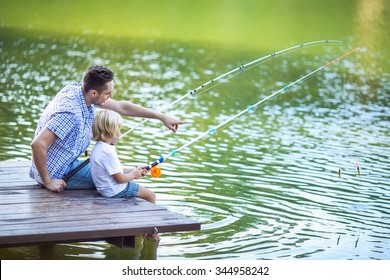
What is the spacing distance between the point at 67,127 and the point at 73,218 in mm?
664

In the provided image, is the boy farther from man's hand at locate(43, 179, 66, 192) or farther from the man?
man's hand at locate(43, 179, 66, 192)

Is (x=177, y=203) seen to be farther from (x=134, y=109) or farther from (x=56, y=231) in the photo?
(x=56, y=231)

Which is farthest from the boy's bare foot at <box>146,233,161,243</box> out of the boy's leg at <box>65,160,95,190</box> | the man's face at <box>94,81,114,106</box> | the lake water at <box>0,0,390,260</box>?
the man's face at <box>94,81,114,106</box>

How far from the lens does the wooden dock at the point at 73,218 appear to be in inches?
216

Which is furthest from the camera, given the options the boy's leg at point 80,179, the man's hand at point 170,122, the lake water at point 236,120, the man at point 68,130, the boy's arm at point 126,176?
the lake water at point 236,120

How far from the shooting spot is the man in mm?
6137

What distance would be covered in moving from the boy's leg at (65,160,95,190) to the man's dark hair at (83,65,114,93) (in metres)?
0.51

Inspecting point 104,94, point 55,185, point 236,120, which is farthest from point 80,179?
point 236,120

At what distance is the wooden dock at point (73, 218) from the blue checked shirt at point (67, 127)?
205 mm

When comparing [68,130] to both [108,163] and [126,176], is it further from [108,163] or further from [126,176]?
[126,176]

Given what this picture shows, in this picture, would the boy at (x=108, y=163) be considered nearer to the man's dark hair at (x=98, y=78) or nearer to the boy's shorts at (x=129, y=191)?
the boy's shorts at (x=129, y=191)

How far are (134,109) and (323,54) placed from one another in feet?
31.6

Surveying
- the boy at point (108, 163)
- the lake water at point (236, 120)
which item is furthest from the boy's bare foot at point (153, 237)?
the lake water at point (236, 120)

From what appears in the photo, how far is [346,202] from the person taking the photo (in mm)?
7805
